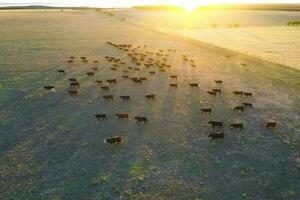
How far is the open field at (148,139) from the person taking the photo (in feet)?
39.2

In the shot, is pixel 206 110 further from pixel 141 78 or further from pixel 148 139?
pixel 141 78

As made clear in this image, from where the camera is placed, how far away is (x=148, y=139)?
50.7 ft

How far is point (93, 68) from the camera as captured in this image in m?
27.1

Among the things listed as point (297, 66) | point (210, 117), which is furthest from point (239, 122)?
point (297, 66)

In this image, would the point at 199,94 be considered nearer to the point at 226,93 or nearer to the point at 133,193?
the point at 226,93

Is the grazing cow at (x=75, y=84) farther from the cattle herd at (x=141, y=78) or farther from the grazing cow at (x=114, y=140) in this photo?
the grazing cow at (x=114, y=140)

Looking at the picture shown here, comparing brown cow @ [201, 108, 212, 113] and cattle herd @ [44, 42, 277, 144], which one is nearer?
cattle herd @ [44, 42, 277, 144]

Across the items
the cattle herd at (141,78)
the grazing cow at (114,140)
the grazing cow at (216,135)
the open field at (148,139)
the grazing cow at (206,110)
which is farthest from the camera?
the grazing cow at (206,110)

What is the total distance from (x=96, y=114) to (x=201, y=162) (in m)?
5.70

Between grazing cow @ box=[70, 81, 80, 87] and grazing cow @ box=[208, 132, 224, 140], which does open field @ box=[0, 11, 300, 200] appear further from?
grazing cow @ box=[70, 81, 80, 87]

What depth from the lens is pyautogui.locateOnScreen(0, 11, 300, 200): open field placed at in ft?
39.2

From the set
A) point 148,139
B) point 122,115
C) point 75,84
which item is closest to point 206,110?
point 122,115

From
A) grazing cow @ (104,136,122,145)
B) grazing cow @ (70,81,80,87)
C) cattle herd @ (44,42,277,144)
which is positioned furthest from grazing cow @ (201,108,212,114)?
grazing cow @ (70,81,80,87)

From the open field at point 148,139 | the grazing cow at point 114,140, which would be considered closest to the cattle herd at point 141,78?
the grazing cow at point 114,140
